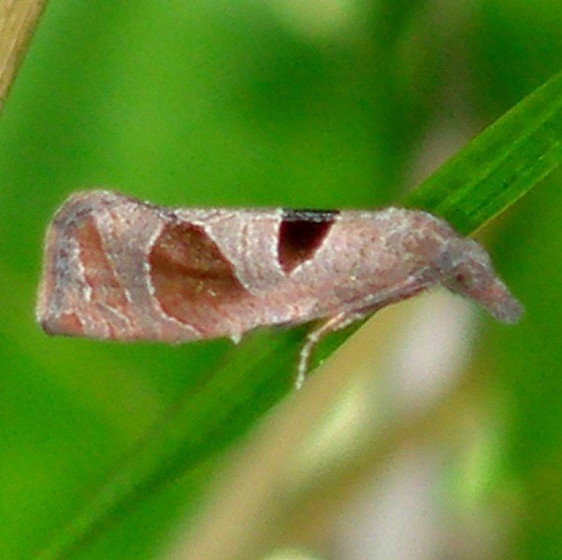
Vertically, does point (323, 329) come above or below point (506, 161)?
below

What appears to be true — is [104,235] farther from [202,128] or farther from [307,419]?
[307,419]

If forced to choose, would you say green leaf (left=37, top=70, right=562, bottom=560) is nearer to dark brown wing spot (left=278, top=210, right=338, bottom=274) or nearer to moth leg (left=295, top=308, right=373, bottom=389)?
moth leg (left=295, top=308, right=373, bottom=389)

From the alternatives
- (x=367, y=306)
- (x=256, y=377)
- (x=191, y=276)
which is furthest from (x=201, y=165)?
(x=256, y=377)

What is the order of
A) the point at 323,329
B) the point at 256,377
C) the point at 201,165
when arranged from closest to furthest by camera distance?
the point at 256,377 < the point at 323,329 < the point at 201,165

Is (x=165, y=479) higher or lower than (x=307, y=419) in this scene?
higher

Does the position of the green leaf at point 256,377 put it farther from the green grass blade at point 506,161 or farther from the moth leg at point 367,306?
the moth leg at point 367,306

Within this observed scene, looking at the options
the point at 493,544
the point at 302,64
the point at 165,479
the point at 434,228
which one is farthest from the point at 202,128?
the point at 493,544

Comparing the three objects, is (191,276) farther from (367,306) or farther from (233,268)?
(367,306)

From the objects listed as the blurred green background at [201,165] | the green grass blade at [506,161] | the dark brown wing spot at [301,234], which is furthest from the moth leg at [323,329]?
the blurred green background at [201,165]
